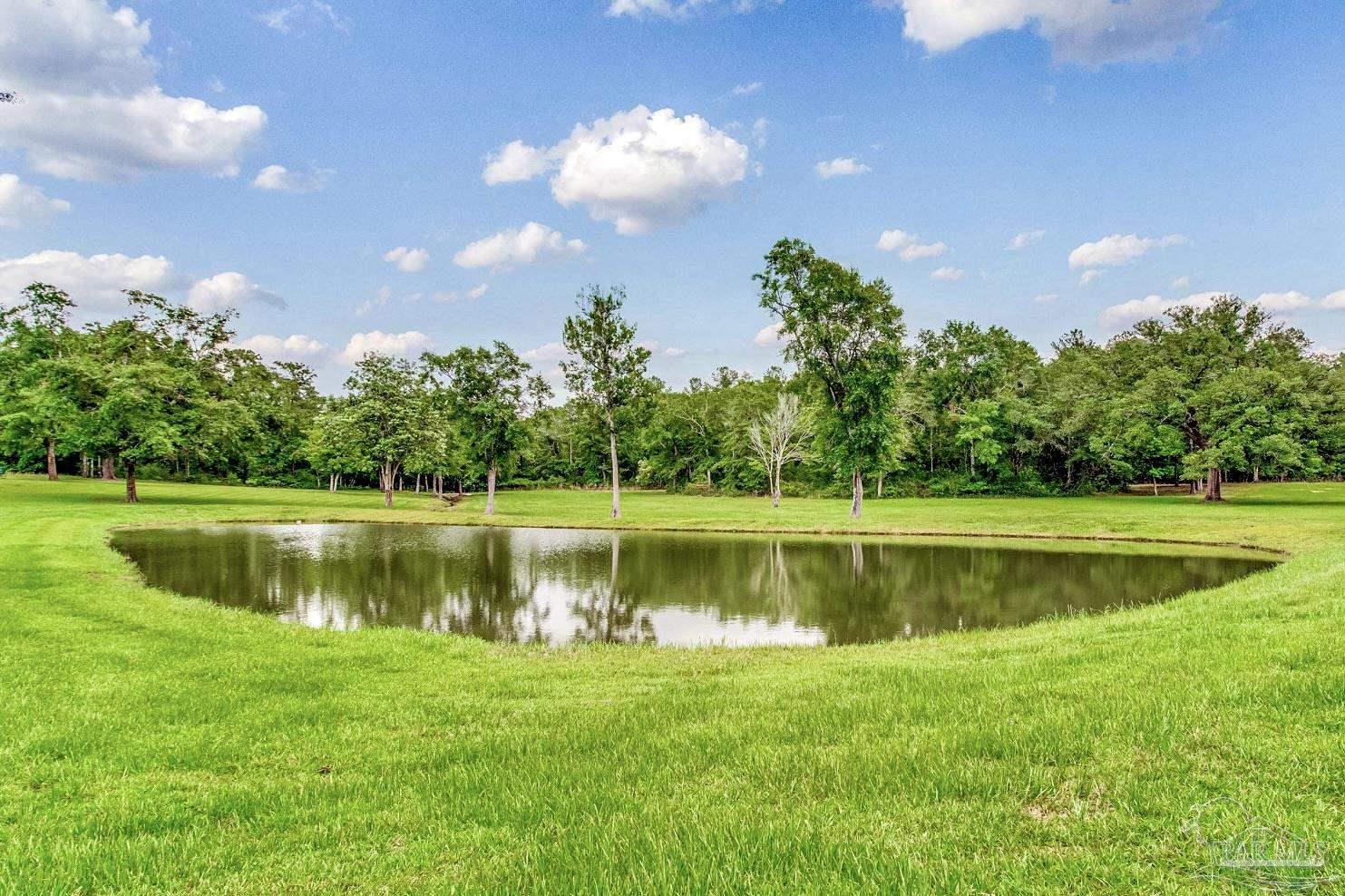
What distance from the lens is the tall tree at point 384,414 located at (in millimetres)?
51906

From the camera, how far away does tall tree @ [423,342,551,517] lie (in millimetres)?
43594

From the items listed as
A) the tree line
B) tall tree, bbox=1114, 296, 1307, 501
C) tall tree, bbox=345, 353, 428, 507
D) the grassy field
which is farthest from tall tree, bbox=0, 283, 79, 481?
tall tree, bbox=1114, 296, 1307, 501

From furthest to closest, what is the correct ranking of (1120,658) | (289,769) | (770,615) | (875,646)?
1. (770,615)
2. (875,646)
3. (1120,658)
4. (289,769)

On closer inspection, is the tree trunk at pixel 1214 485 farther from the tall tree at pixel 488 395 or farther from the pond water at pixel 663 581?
the tall tree at pixel 488 395

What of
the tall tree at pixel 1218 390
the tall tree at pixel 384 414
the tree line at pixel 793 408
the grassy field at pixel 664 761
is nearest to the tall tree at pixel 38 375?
the tree line at pixel 793 408

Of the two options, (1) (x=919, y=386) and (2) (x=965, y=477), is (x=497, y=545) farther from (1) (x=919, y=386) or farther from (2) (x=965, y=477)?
(1) (x=919, y=386)

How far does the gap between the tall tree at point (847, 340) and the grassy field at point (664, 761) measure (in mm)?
29115

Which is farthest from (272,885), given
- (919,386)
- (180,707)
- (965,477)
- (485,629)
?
(919,386)

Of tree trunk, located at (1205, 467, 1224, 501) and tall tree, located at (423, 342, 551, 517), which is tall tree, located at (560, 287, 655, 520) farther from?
tree trunk, located at (1205, 467, 1224, 501)

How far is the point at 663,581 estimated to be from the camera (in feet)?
68.7

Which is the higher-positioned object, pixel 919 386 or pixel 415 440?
pixel 919 386

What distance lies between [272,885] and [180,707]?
434 cm

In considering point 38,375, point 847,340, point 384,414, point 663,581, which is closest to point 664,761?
point 663,581

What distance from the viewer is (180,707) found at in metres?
6.84
